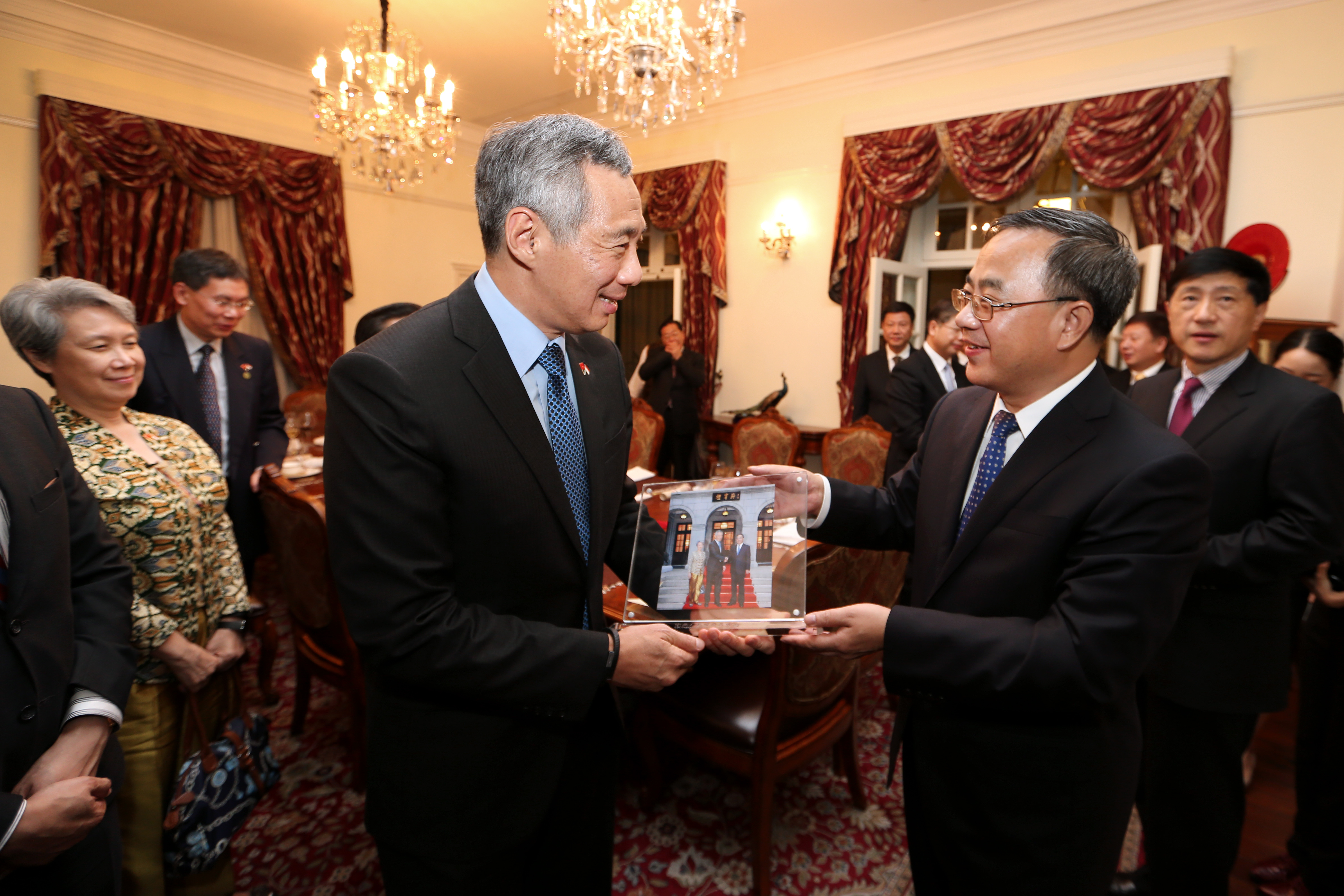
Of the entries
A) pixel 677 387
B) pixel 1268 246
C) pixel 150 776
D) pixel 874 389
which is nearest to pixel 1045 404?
pixel 150 776

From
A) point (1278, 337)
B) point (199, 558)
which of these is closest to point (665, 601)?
point (199, 558)

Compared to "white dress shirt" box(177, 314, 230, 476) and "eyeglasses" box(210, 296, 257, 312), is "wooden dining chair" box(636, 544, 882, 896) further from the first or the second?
"eyeglasses" box(210, 296, 257, 312)

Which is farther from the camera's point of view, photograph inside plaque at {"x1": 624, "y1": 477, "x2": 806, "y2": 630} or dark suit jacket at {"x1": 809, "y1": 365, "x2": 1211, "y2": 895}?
photograph inside plaque at {"x1": 624, "y1": 477, "x2": 806, "y2": 630}

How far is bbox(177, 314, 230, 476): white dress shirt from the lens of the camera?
3102 mm

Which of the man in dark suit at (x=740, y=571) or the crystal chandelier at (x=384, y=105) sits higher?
the crystal chandelier at (x=384, y=105)

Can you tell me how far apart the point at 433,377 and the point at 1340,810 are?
2812mm

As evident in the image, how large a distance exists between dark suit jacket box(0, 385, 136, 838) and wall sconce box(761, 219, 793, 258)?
5.70 m

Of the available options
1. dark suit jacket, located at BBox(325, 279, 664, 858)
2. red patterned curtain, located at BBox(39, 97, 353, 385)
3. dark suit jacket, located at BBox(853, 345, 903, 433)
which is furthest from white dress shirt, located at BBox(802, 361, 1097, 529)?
red patterned curtain, located at BBox(39, 97, 353, 385)

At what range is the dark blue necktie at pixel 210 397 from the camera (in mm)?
3107

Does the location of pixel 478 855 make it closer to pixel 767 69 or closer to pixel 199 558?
pixel 199 558

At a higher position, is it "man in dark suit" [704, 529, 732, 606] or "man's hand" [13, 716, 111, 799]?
"man in dark suit" [704, 529, 732, 606]

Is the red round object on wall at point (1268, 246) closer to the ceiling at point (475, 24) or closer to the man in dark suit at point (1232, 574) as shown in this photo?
the ceiling at point (475, 24)

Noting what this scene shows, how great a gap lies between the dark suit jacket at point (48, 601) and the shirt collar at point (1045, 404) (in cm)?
186

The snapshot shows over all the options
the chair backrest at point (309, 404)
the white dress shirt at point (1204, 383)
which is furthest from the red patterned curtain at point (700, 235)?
the white dress shirt at point (1204, 383)
